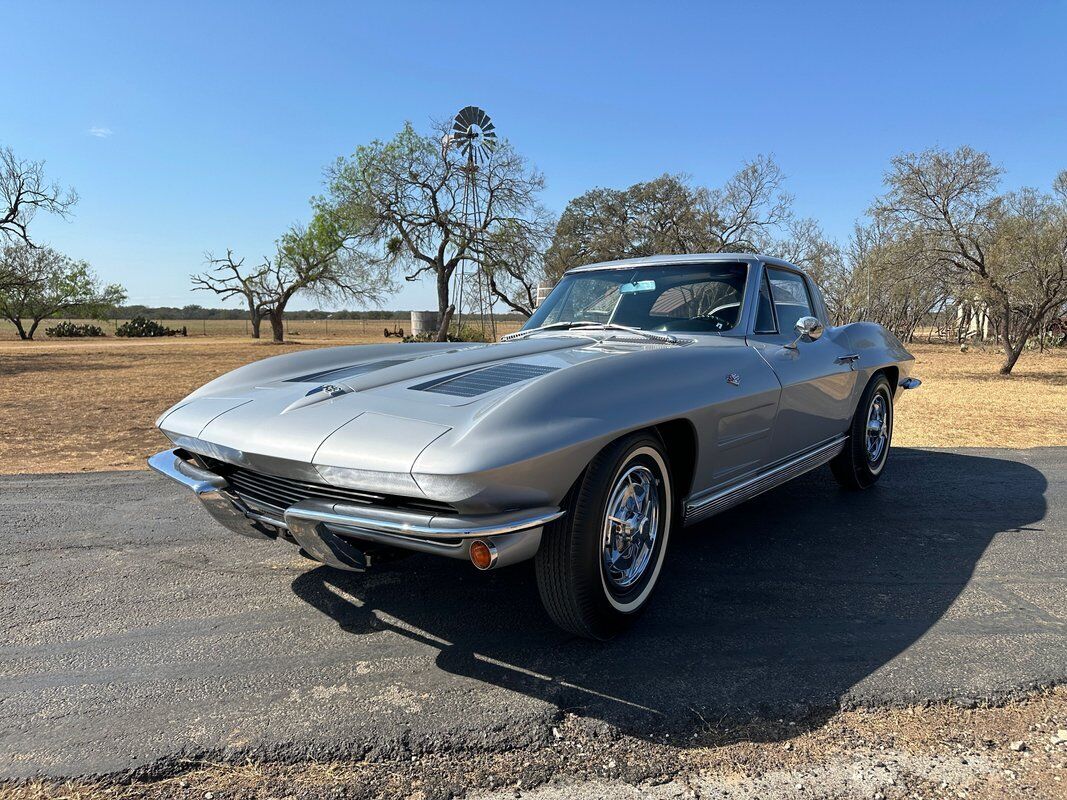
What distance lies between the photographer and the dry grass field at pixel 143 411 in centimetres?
678

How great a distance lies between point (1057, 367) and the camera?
19266 mm

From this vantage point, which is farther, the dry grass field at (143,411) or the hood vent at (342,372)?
the dry grass field at (143,411)

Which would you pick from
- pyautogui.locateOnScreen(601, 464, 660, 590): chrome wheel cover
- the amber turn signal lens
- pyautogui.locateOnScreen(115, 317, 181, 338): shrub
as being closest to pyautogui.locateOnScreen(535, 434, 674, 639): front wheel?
pyautogui.locateOnScreen(601, 464, 660, 590): chrome wheel cover

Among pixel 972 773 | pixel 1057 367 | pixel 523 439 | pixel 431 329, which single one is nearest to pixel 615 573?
pixel 523 439

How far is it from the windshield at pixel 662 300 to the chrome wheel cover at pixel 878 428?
6.17 ft

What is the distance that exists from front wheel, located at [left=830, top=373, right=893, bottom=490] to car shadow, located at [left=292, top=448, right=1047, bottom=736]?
1.40 ft

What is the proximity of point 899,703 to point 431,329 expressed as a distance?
3775cm

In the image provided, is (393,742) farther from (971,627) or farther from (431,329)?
(431,329)

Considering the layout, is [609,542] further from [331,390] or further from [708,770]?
[331,390]

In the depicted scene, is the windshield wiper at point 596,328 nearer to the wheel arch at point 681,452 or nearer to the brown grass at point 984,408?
the wheel arch at point 681,452

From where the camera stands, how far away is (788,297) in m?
4.35

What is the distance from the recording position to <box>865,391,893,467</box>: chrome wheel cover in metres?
5.05

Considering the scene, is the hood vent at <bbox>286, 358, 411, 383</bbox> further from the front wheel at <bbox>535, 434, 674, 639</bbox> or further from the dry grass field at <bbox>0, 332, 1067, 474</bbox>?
the front wheel at <bbox>535, 434, 674, 639</bbox>

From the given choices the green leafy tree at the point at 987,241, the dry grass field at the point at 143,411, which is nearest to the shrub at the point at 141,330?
the dry grass field at the point at 143,411
